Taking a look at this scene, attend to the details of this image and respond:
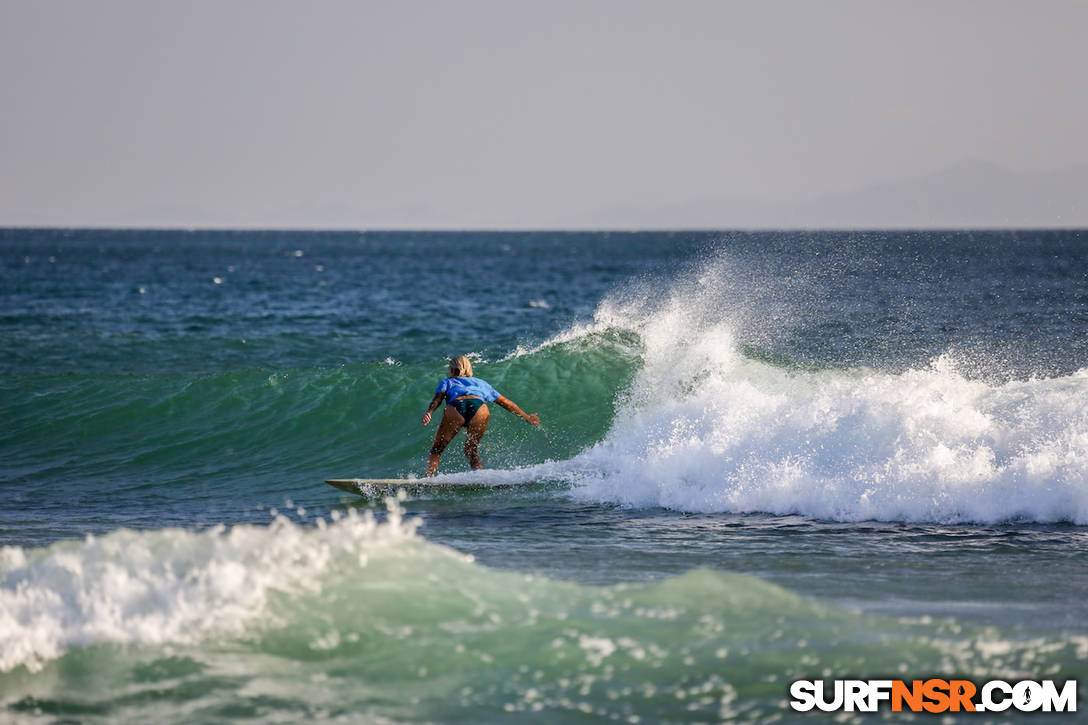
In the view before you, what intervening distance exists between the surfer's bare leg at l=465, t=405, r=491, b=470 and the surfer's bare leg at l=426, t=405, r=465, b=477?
142 millimetres

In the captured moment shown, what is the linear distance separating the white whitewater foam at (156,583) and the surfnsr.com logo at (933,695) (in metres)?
2.95

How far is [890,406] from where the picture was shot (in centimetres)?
1248

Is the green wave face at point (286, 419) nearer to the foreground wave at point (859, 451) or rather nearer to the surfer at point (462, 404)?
the surfer at point (462, 404)

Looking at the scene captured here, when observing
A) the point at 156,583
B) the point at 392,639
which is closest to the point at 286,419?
the point at 156,583

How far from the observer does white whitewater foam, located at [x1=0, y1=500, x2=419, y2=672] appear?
21.1 feet

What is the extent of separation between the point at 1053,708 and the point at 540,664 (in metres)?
2.71

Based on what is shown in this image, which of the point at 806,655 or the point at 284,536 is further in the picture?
the point at 284,536

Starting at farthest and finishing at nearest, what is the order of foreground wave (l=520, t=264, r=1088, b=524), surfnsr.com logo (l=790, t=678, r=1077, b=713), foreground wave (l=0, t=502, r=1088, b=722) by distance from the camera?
foreground wave (l=520, t=264, r=1088, b=524), foreground wave (l=0, t=502, r=1088, b=722), surfnsr.com logo (l=790, t=678, r=1077, b=713)

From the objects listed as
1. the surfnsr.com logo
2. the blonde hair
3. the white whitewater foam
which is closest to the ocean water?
the white whitewater foam

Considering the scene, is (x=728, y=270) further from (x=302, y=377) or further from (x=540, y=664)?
(x=540, y=664)

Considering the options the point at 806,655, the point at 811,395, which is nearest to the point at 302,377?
the point at 811,395

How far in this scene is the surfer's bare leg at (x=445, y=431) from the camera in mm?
A: 12812

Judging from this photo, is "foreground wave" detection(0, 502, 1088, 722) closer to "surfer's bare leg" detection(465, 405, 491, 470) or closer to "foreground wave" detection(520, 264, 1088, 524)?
"foreground wave" detection(520, 264, 1088, 524)

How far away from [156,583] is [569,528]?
4709mm
